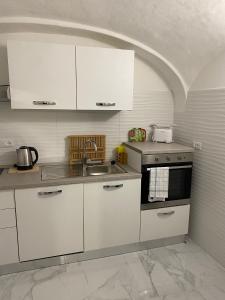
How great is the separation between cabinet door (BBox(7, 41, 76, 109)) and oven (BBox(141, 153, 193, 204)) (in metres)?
0.89

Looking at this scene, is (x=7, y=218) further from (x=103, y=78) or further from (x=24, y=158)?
(x=103, y=78)

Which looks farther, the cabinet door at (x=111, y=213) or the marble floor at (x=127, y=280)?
the cabinet door at (x=111, y=213)

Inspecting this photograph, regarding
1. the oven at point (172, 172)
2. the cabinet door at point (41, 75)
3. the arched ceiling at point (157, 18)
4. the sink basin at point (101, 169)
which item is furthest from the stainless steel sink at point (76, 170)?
the arched ceiling at point (157, 18)

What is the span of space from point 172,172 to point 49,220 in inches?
46.6

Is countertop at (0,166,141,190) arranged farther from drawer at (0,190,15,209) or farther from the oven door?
the oven door

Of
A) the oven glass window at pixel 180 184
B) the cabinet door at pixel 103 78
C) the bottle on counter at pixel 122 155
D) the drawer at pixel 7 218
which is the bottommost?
the drawer at pixel 7 218

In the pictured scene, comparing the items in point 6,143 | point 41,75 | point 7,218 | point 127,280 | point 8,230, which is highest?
point 41,75

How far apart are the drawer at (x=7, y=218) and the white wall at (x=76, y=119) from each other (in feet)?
2.05

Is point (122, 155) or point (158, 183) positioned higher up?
point (122, 155)

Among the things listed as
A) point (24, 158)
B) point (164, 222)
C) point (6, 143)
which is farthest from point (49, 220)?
point (164, 222)

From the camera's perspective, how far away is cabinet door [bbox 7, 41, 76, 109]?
182 cm

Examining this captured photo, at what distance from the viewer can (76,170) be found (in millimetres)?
2199

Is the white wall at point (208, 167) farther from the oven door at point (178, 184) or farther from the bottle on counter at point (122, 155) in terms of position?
the bottle on counter at point (122, 155)

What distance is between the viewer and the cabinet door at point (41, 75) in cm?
182
